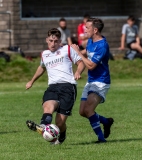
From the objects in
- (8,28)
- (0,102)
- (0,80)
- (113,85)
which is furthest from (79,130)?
(8,28)

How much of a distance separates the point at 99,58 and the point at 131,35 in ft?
49.1

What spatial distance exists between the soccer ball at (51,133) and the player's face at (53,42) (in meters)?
1.24

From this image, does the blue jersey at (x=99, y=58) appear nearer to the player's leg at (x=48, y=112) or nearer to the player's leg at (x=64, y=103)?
the player's leg at (x=64, y=103)

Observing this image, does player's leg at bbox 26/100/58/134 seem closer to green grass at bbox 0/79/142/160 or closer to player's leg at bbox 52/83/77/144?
player's leg at bbox 52/83/77/144

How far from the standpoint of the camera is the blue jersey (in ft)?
31.4

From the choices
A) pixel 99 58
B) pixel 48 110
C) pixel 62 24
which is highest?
pixel 99 58

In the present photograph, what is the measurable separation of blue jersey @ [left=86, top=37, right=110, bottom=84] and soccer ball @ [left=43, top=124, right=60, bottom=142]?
3.67 ft

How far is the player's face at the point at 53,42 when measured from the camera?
31.3 feet

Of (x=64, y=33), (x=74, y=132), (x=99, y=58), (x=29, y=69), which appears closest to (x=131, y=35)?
(x=64, y=33)

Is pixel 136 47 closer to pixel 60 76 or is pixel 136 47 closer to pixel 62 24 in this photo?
pixel 62 24

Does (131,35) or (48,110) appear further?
(131,35)

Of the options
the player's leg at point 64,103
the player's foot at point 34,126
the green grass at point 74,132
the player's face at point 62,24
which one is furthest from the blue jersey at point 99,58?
the player's face at point 62,24

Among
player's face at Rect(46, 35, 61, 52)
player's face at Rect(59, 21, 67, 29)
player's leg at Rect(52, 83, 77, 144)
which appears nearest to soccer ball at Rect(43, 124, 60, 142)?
player's leg at Rect(52, 83, 77, 144)

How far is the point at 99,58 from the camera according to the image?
9.55m
